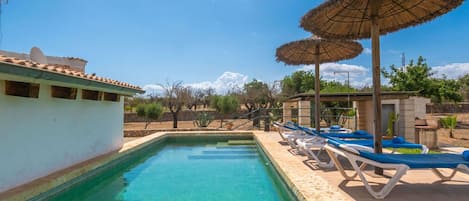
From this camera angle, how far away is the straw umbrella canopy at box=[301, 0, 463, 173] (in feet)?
16.0

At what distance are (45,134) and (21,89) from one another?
1.34m

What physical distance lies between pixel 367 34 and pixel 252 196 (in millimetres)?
4067

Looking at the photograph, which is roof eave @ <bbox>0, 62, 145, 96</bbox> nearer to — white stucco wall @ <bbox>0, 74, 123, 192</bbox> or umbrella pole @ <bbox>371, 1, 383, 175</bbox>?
white stucco wall @ <bbox>0, 74, 123, 192</bbox>

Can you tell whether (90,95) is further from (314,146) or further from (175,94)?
(175,94)

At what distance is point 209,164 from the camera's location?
8250mm

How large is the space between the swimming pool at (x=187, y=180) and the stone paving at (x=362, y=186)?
1.42ft

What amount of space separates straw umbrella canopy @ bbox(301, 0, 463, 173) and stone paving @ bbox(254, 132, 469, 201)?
72 centimetres

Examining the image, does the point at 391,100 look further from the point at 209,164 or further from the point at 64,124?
the point at 64,124

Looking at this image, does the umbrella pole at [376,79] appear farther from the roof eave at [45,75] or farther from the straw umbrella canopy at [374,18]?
the roof eave at [45,75]

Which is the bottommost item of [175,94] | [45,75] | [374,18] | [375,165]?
[375,165]

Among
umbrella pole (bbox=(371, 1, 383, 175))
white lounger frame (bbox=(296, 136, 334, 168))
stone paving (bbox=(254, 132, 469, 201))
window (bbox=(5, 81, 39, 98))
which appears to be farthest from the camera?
white lounger frame (bbox=(296, 136, 334, 168))

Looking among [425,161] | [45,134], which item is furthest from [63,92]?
[425,161]

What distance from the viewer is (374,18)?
4.93 metres

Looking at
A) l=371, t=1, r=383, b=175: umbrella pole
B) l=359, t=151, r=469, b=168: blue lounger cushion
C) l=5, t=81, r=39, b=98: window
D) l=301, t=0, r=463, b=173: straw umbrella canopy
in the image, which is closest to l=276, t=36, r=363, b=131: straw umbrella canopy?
l=301, t=0, r=463, b=173: straw umbrella canopy
